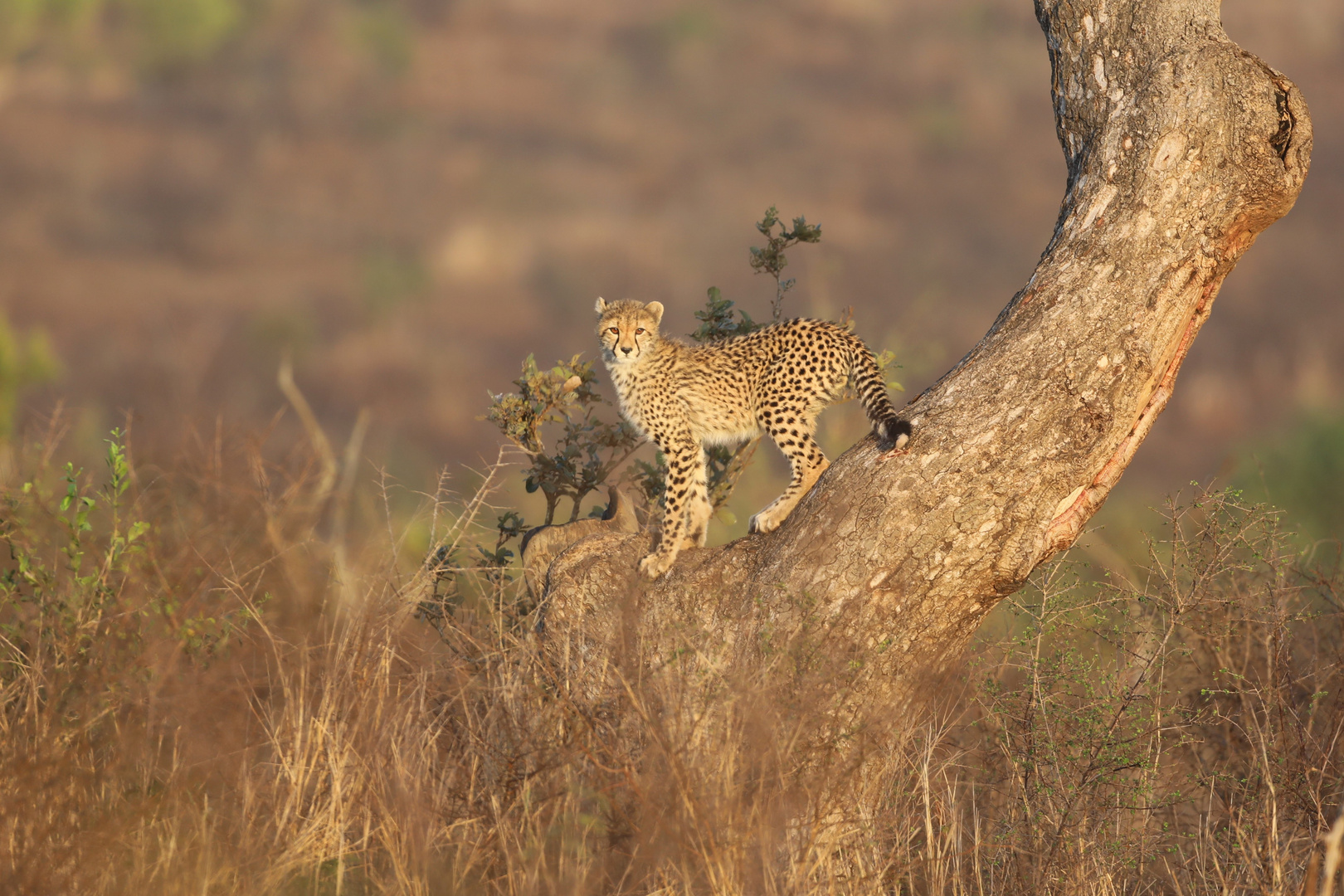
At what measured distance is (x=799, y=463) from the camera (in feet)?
15.0

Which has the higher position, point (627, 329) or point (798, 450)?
point (627, 329)

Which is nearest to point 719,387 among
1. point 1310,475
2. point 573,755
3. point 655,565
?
point 655,565

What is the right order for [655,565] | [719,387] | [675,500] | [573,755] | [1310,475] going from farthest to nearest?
[1310,475] → [719,387] → [675,500] → [655,565] → [573,755]

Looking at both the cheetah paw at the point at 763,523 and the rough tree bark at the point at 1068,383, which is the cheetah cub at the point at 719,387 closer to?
the cheetah paw at the point at 763,523

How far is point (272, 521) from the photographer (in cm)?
491

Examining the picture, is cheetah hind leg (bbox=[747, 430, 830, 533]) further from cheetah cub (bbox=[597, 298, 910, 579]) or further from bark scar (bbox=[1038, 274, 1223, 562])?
bark scar (bbox=[1038, 274, 1223, 562])

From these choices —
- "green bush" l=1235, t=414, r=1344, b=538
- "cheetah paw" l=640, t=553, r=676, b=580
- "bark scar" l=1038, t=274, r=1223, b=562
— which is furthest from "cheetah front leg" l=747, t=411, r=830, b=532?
"green bush" l=1235, t=414, r=1344, b=538

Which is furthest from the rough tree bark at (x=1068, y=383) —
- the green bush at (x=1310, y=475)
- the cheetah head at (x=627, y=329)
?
the green bush at (x=1310, y=475)

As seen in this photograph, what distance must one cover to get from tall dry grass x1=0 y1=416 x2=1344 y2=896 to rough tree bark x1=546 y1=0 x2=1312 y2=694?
0.70ft

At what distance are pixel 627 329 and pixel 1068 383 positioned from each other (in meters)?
2.05

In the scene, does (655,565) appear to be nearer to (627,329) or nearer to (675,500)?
(675,500)

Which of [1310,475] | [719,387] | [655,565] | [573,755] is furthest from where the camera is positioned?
[1310,475]

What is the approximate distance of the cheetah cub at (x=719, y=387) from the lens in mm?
4582

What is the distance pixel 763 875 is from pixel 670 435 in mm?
2324
